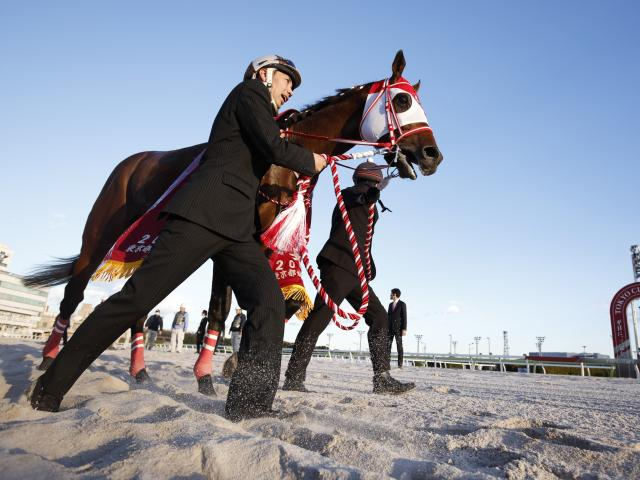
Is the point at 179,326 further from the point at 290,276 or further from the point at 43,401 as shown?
the point at 43,401

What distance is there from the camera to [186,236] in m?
2.60

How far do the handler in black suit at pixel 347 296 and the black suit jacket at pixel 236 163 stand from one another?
215cm

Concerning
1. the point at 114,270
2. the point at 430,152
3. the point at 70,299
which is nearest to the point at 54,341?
the point at 70,299

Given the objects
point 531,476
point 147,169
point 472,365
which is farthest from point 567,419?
point 472,365

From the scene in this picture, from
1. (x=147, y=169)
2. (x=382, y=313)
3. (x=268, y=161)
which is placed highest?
(x=147, y=169)

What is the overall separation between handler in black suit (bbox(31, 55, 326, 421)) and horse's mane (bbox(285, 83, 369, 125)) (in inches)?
55.1

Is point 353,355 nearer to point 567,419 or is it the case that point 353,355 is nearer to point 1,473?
point 567,419

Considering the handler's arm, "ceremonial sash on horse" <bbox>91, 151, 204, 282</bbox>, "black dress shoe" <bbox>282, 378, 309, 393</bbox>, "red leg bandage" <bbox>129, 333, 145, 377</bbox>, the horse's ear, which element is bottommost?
"black dress shoe" <bbox>282, 378, 309, 393</bbox>

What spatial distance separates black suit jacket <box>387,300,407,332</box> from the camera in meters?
12.0

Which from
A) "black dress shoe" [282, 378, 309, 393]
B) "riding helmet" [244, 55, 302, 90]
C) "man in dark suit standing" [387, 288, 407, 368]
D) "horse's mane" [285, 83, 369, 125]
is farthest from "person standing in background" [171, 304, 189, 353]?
"riding helmet" [244, 55, 302, 90]

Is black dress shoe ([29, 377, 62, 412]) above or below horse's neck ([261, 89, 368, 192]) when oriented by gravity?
below

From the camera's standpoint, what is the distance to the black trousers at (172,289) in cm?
254

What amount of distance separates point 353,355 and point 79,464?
2156cm

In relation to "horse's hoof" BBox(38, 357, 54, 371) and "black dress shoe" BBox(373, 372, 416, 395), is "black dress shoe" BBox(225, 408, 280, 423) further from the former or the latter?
"horse's hoof" BBox(38, 357, 54, 371)
